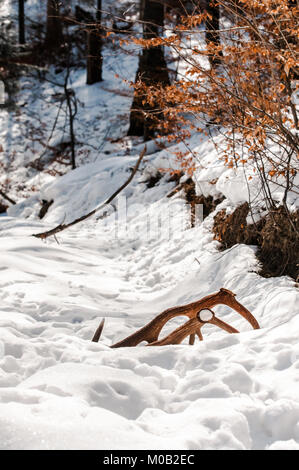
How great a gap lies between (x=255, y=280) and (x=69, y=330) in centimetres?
198

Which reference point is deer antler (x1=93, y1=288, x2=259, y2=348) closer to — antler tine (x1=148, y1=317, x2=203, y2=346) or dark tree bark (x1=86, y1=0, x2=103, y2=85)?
antler tine (x1=148, y1=317, x2=203, y2=346)

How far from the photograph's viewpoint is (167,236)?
284 inches

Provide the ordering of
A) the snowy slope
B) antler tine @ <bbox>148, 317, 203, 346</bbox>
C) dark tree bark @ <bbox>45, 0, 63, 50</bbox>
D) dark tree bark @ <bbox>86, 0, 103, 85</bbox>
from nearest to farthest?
the snowy slope < antler tine @ <bbox>148, 317, 203, 346</bbox> < dark tree bark @ <bbox>86, 0, 103, 85</bbox> < dark tree bark @ <bbox>45, 0, 63, 50</bbox>

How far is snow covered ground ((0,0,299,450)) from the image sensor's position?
6.85 feet

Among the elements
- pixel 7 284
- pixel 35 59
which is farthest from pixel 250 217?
pixel 35 59

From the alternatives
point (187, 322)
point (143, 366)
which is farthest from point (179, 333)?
point (143, 366)

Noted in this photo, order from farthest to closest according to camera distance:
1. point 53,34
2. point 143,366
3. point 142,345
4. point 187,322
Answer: point 53,34 → point 142,345 → point 187,322 → point 143,366

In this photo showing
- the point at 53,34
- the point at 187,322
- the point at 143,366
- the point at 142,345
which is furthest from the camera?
the point at 53,34

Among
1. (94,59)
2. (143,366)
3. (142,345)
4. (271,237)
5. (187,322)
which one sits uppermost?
(94,59)

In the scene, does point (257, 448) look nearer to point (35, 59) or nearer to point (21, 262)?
point (21, 262)

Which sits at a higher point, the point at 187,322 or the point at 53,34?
→ the point at 53,34

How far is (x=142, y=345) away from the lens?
385cm

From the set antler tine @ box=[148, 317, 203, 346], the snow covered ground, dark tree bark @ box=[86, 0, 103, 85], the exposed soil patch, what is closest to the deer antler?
antler tine @ box=[148, 317, 203, 346]

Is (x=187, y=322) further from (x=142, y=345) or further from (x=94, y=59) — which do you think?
(x=94, y=59)
